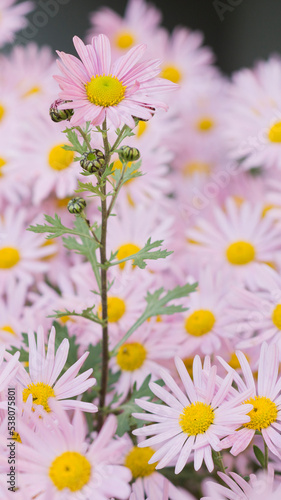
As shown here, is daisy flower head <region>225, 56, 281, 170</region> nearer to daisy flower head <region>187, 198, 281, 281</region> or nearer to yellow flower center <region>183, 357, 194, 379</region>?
daisy flower head <region>187, 198, 281, 281</region>

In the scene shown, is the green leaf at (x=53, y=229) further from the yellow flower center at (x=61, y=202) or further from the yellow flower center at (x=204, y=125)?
the yellow flower center at (x=204, y=125)

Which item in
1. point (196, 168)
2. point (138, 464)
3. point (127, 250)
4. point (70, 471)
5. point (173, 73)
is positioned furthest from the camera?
point (173, 73)

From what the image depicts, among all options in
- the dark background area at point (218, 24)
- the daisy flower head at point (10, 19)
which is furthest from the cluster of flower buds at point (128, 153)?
the dark background area at point (218, 24)

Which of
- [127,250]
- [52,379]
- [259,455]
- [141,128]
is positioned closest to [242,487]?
[259,455]

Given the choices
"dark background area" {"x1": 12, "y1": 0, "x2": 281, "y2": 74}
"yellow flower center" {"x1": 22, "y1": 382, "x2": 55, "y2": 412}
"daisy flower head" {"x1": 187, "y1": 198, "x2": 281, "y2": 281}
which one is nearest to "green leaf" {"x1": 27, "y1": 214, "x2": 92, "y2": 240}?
"yellow flower center" {"x1": 22, "y1": 382, "x2": 55, "y2": 412}

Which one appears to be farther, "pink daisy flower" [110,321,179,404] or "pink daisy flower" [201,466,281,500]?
"pink daisy flower" [110,321,179,404]

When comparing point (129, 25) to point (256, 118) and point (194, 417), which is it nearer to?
point (256, 118)
